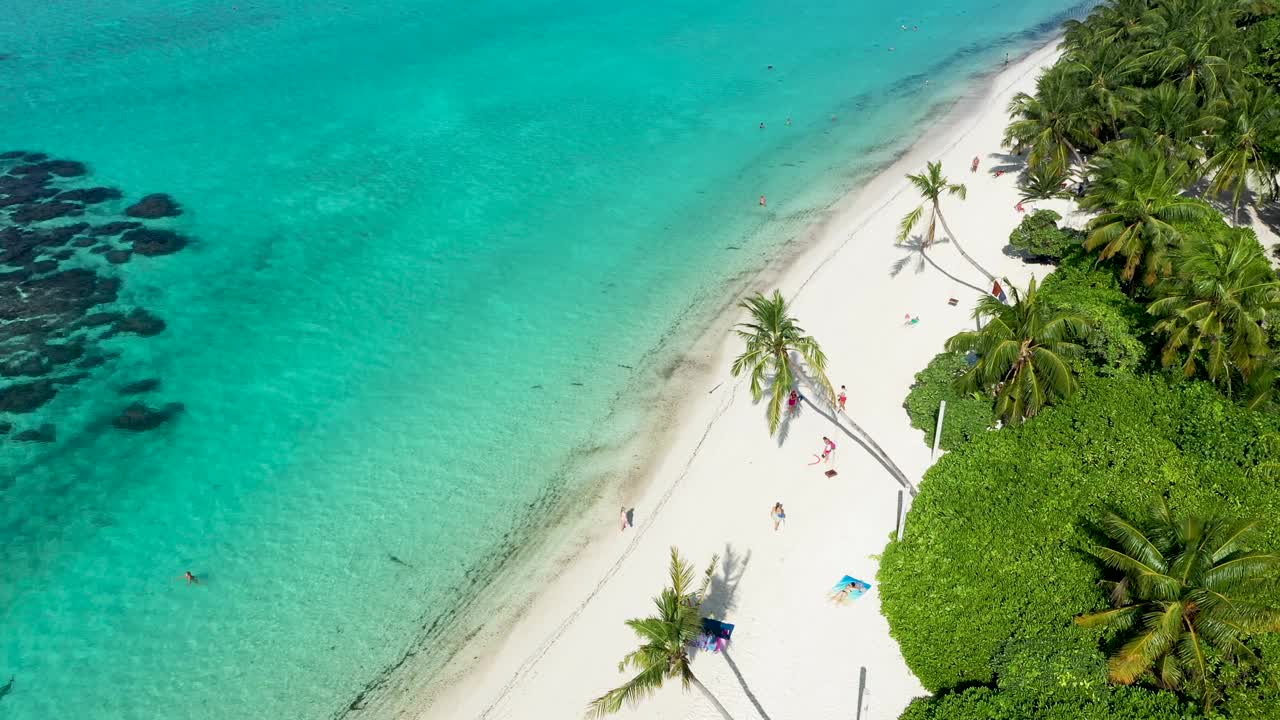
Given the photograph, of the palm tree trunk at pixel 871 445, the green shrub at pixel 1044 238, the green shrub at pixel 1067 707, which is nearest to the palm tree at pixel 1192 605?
the green shrub at pixel 1067 707

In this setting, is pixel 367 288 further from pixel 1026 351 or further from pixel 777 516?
pixel 1026 351

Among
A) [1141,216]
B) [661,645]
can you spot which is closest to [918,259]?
[1141,216]

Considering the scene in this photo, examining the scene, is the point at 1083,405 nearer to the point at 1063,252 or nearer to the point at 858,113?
the point at 1063,252

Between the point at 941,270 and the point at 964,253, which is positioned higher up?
the point at 964,253

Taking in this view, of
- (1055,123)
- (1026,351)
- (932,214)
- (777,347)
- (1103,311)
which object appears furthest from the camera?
(1055,123)

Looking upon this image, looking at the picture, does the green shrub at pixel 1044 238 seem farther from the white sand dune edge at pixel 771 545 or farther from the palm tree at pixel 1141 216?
the palm tree at pixel 1141 216

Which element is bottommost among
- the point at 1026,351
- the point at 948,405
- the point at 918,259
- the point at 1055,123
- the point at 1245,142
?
the point at 948,405
